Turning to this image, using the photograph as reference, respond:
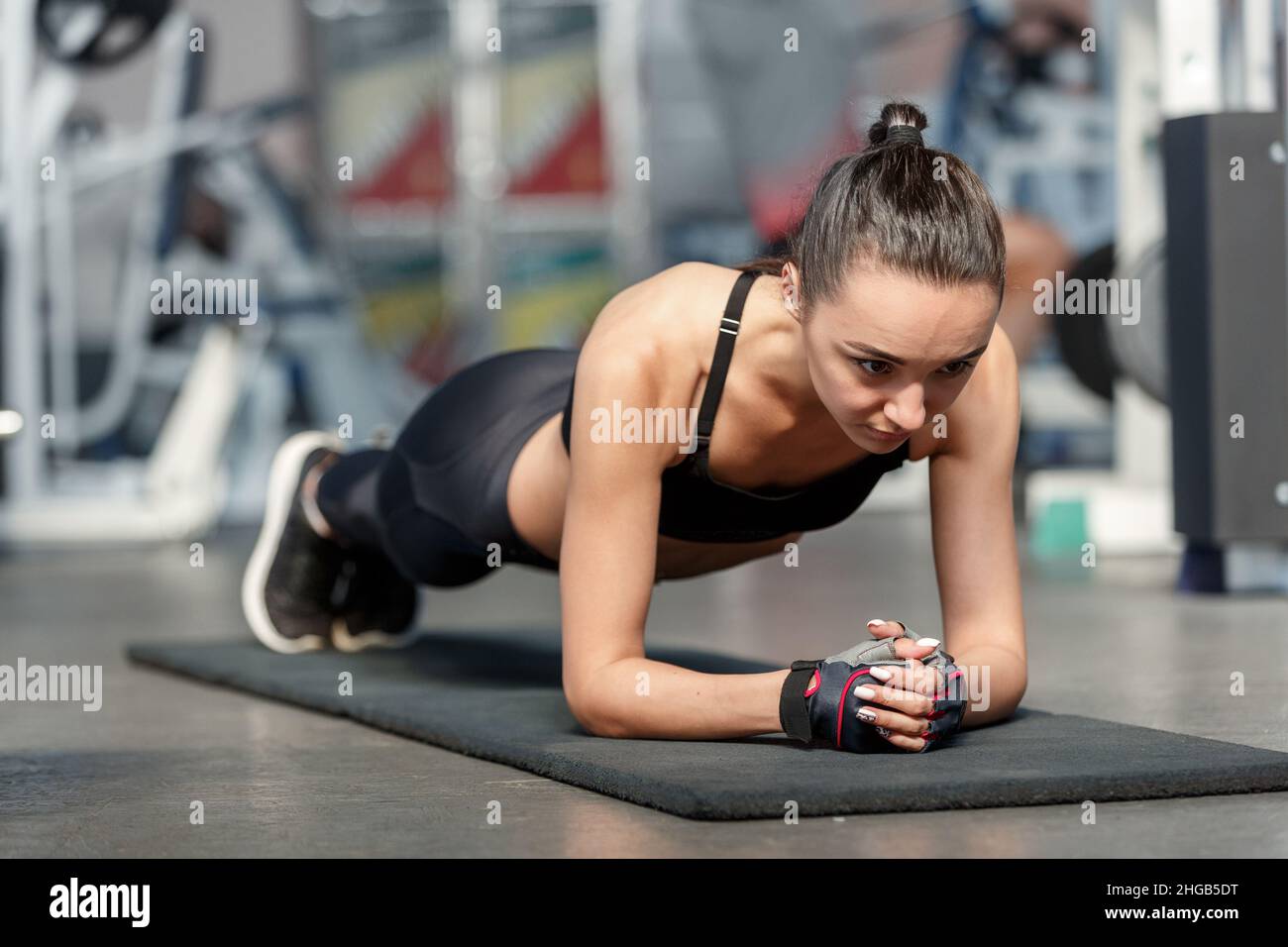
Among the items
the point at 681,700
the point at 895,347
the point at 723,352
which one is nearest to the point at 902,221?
the point at 895,347

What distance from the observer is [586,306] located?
741 cm

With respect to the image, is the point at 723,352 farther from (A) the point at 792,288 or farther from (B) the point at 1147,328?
(B) the point at 1147,328

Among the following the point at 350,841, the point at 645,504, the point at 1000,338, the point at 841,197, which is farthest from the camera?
the point at 1000,338

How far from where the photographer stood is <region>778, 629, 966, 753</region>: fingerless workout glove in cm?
175

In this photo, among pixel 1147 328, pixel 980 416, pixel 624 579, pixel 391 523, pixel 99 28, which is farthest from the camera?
pixel 99 28

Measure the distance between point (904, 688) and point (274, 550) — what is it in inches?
54.3

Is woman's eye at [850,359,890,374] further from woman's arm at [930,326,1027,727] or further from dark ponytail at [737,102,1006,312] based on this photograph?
woman's arm at [930,326,1027,727]

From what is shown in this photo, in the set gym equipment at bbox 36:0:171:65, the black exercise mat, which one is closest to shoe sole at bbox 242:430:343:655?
the black exercise mat

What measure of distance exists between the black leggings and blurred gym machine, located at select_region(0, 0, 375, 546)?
165 inches

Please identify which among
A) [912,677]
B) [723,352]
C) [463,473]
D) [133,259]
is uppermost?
[133,259]

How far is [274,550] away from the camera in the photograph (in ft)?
9.41

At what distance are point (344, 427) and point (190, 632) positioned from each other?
326cm

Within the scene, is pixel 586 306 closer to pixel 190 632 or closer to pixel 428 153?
pixel 428 153
